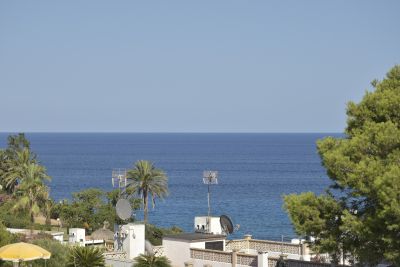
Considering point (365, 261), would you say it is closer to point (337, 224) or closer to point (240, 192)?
point (337, 224)

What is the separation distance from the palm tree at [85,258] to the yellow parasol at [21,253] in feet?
5.24

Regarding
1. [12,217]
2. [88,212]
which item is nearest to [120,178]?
[12,217]

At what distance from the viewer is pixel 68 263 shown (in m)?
27.5

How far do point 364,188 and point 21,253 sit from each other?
1048 cm

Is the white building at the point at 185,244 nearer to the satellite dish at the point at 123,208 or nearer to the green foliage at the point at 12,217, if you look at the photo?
the satellite dish at the point at 123,208

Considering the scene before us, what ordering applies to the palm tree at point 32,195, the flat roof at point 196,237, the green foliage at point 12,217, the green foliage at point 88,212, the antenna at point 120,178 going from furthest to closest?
the green foliage at point 88,212
the palm tree at point 32,195
the green foliage at point 12,217
the antenna at point 120,178
the flat roof at point 196,237

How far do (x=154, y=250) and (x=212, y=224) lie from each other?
4.42 m

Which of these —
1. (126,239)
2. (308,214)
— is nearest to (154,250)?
(126,239)

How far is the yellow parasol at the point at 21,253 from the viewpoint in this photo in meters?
25.1

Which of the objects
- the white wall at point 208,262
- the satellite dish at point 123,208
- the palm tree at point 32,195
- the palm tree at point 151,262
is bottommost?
the white wall at point 208,262

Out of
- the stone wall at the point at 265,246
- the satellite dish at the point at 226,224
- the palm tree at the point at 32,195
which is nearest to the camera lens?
the stone wall at the point at 265,246

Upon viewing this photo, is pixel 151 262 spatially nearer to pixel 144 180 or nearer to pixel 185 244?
pixel 185 244

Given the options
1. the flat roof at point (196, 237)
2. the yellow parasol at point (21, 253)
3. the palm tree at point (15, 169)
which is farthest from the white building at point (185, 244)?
the palm tree at point (15, 169)

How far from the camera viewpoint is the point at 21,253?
25.3 m
